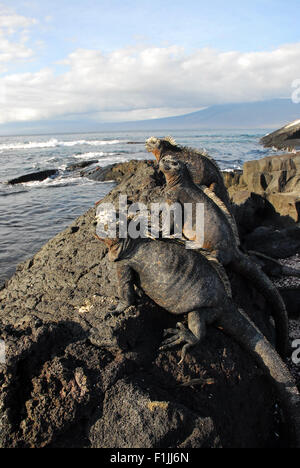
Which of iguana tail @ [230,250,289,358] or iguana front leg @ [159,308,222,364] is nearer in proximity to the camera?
iguana front leg @ [159,308,222,364]

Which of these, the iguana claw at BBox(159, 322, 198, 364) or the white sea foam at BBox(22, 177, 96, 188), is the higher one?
the iguana claw at BBox(159, 322, 198, 364)

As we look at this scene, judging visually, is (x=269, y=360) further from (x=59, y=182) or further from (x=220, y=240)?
(x=59, y=182)

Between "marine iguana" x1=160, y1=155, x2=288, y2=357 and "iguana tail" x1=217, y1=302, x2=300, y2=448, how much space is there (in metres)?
1.04

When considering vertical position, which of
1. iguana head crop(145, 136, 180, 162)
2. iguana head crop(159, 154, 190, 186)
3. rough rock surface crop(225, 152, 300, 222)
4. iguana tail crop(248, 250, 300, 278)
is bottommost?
iguana tail crop(248, 250, 300, 278)

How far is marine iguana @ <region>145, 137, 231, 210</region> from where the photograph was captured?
4.29m

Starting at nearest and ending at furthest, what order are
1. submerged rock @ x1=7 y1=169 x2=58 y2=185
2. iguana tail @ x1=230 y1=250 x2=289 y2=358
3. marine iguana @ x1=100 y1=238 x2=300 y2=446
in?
marine iguana @ x1=100 y1=238 x2=300 y2=446, iguana tail @ x1=230 y1=250 x2=289 y2=358, submerged rock @ x1=7 y1=169 x2=58 y2=185

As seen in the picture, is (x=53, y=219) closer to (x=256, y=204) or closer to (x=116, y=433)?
(x=256, y=204)

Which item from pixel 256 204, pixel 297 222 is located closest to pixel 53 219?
pixel 256 204

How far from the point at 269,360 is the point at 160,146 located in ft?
9.42

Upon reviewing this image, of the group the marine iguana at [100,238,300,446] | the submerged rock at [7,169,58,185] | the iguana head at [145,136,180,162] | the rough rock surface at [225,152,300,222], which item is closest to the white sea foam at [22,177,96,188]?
the submerged rock at [7,169,58,185]

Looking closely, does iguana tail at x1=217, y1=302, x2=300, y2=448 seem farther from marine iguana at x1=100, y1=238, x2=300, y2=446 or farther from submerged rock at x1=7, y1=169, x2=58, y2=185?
submerged rock at x1=7, y1=169, x2=58, y2=185

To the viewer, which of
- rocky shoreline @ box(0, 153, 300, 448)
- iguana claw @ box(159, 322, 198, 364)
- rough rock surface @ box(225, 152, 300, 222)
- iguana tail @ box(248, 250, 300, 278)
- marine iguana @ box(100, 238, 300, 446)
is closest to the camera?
rocky shoreline @ box(0, 153, 300, 448)

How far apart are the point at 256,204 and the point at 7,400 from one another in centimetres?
727

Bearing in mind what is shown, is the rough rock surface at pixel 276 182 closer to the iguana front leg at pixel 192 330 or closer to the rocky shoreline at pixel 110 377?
the rocky shoreline at pixel 110 377
